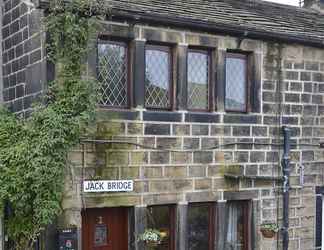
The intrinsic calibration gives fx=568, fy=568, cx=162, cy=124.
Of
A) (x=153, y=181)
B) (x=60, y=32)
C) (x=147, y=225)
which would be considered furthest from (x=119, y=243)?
(x=60, y=32)

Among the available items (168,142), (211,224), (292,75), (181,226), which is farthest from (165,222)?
(292,75)

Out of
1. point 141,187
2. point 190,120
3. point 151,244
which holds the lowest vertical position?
point 151,244

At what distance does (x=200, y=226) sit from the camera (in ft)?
32.5

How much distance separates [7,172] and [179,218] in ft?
9.86

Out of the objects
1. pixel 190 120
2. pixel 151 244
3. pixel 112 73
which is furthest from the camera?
pixel 190 120

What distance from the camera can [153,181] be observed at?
925 centimetres

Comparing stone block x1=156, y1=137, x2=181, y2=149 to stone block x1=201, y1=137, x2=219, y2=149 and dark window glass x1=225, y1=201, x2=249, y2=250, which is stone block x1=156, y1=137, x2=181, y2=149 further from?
dark window glass x1=225, y1=201, x2=249, y2=250

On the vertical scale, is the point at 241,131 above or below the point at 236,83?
below

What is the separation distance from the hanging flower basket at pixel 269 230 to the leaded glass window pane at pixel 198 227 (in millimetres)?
1030

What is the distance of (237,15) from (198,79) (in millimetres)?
1695

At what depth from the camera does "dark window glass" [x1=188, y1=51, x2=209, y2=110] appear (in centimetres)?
980

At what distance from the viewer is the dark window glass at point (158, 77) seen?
9.38 metres

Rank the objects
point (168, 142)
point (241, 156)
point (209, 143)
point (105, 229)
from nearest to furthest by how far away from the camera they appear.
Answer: point (105, 229), point (168, 142), point (209, 143), point (241, 156)

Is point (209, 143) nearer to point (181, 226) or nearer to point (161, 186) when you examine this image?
point (161, 186)
